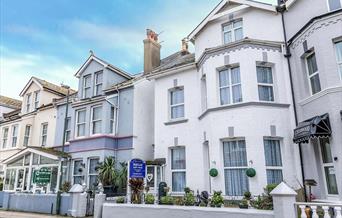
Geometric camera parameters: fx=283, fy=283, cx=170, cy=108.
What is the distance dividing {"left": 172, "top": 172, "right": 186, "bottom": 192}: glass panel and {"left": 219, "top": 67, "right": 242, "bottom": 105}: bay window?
4.80 metres

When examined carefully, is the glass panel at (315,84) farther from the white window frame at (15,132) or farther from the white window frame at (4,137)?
the white window frame at (4,137)

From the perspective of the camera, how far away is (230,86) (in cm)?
1407

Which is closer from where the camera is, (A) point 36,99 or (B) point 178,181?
(B) point 178,181

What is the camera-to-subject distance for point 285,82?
44.8 ft

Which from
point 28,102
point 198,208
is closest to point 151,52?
point 198,208

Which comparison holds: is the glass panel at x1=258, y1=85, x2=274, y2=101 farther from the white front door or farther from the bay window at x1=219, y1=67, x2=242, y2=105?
the white front door

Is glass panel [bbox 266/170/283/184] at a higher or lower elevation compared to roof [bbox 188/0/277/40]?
lower

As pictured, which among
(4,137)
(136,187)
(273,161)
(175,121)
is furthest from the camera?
(4,137)

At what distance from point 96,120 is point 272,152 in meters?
11.8

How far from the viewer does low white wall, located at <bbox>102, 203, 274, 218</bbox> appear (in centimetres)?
944

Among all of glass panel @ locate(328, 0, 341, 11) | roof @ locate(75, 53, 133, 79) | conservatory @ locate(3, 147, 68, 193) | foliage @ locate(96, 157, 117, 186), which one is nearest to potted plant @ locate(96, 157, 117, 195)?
foliage @ locate(96, 157, 117, 186)

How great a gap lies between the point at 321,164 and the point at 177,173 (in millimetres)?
7424

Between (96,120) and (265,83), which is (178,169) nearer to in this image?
(265,83)

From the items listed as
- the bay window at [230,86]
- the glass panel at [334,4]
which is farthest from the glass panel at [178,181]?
the glass panel at [334,4]
